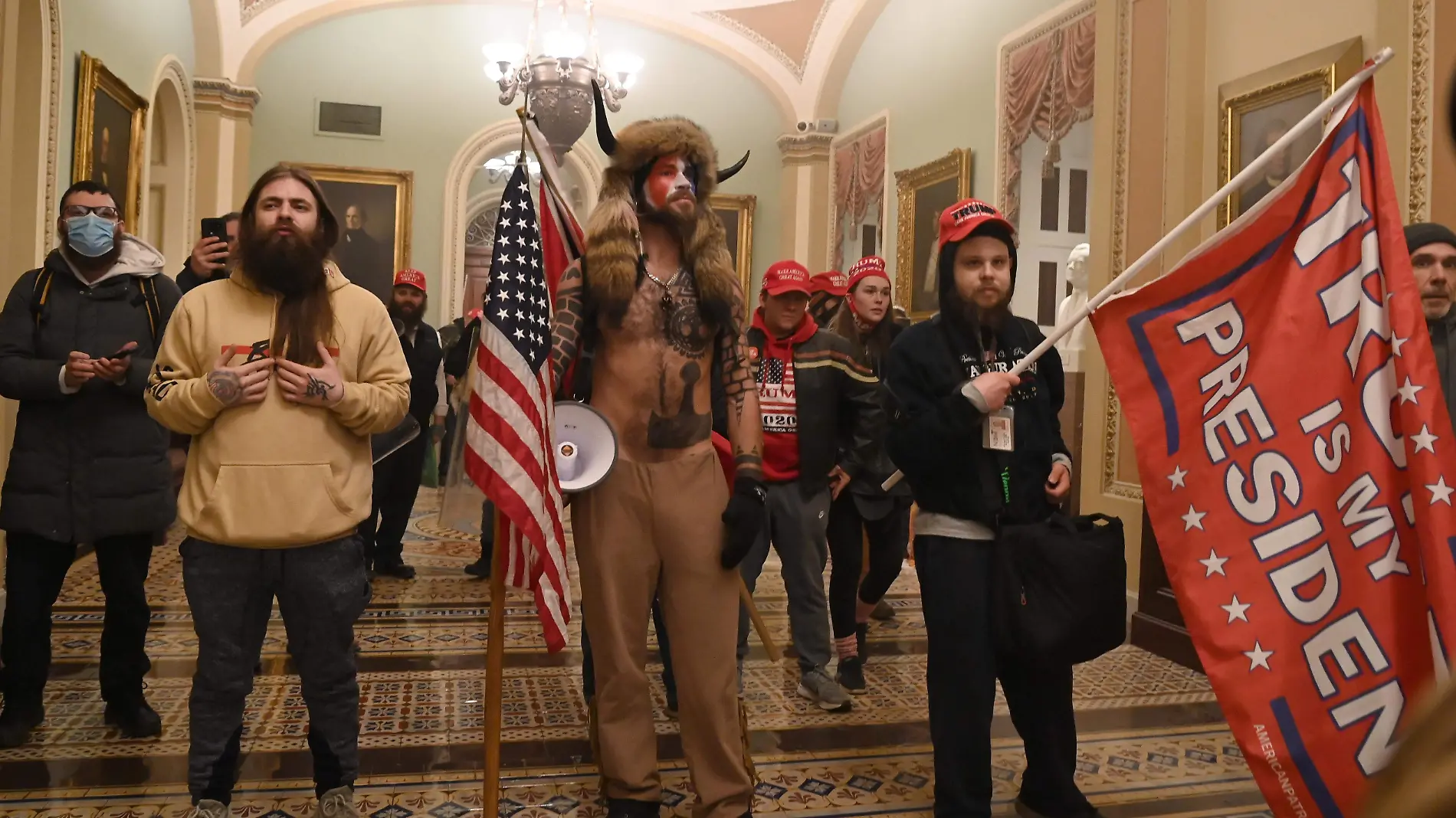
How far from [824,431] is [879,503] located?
1.44 feet

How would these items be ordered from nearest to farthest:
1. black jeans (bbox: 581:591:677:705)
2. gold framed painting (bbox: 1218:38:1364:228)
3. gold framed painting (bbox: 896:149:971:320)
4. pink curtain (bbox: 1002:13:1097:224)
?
1. black jeans (bbox: 581:591:677:705)
2. gold framed painting (bbox: 1218:38:1364:228)
3. pink curtain (bbox: 1002:13:1097:224)
4. gold framed painting (bbox: 896:149:971:320)

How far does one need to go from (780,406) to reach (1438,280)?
233cm

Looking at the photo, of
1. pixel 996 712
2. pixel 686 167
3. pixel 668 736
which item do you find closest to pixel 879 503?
pixel 996 712

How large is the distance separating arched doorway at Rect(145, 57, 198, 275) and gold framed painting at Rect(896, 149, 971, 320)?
7.18m

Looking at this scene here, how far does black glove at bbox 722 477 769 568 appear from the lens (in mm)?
2844

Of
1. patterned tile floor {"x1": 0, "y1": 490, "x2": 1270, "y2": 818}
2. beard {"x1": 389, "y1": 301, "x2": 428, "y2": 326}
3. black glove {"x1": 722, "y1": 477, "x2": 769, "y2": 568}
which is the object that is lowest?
patterned tile floor {"x1": 0, "y1": 490, "x2": 1270, "y2": 818}

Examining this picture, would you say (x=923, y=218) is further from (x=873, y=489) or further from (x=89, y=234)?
(x=89, y=234)

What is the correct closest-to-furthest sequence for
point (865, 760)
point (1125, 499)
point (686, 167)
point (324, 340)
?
point (324, 340)
point (686, 167)
point (865, 760)
point (1125, 499)

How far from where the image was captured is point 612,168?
300cm

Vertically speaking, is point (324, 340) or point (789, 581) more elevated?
point (324, 340)

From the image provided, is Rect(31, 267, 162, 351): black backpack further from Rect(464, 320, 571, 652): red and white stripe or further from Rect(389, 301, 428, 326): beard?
Rect(389, 301, 428, 326): beard

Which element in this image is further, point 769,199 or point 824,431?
point 769,199

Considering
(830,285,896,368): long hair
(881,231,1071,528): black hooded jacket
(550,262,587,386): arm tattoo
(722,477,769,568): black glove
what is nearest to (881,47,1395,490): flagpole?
(881,231,1071,528): black hooded jacket

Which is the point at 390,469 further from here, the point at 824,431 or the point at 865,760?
the point at 865,760
